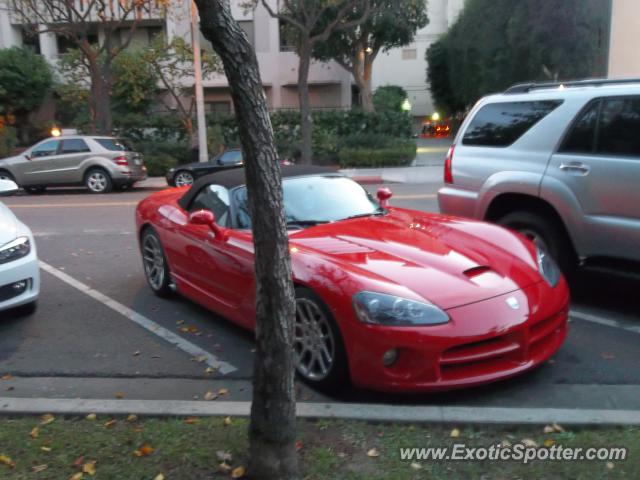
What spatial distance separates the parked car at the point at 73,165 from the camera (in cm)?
1856

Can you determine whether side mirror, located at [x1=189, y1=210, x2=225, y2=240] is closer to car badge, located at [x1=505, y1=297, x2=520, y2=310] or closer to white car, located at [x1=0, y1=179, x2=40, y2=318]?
white car, located at [x1=0, y1=179, x2=40, y2=318]

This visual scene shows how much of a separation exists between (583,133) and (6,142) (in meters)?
25.3

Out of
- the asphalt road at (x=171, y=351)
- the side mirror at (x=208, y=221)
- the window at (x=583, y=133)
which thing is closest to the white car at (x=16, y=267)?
the asphalt road at (x=171, y=351)

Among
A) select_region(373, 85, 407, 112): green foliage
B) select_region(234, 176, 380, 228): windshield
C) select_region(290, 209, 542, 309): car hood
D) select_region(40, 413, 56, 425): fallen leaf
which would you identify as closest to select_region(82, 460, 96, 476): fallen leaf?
select_region(40, 413, 56, 425): fallen leaf

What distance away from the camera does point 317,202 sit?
559cm

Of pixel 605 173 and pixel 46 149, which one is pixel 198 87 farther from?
pixel 605 173

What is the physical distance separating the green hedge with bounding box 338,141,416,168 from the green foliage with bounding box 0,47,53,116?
15576 mm

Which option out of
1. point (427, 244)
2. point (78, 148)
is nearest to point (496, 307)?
point (427, 244)

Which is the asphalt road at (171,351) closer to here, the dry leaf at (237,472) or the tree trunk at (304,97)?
the dry leaf at (237,472)

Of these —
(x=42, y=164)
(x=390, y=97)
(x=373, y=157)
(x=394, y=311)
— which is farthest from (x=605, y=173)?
(x=390, y=97)

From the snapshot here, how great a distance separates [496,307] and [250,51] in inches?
86.2

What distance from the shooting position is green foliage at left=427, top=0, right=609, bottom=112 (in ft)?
84.5

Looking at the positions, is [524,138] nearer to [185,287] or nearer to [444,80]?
[185,287]

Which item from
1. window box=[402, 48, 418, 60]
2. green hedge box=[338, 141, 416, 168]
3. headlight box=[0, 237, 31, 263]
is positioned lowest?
green hedge box=[338, 141, 416, 168]
